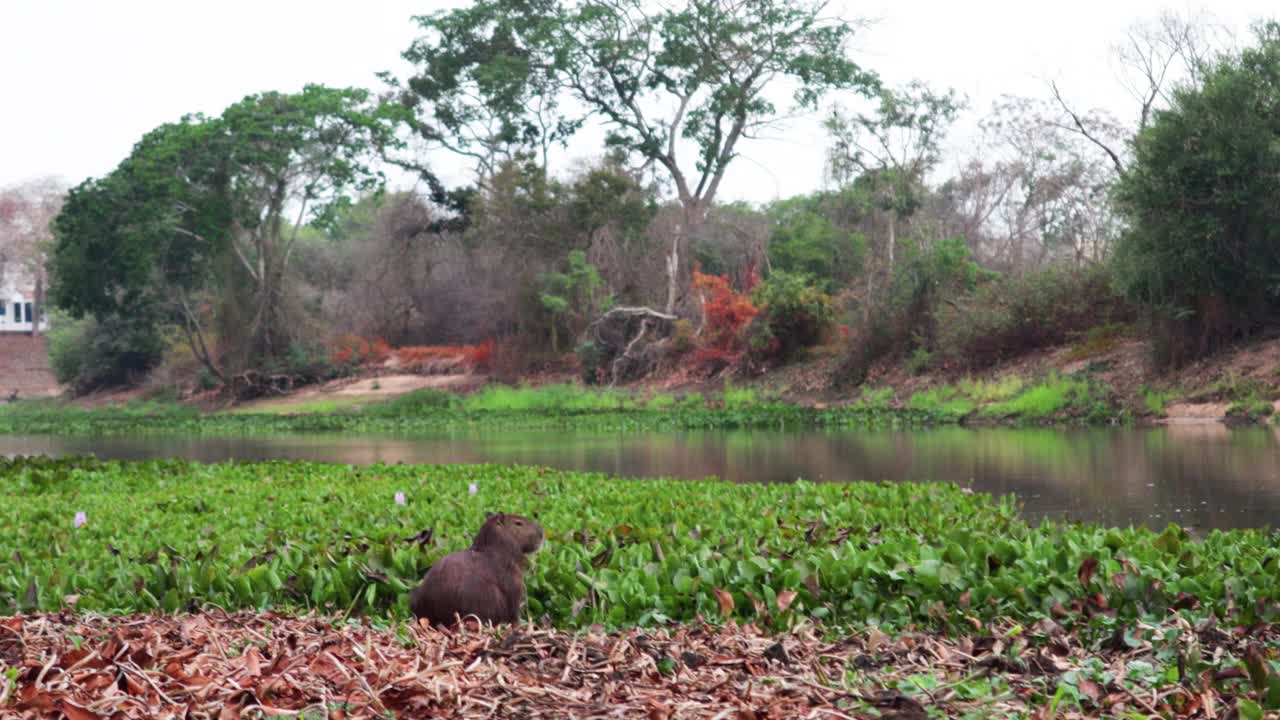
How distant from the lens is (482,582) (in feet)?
15.3

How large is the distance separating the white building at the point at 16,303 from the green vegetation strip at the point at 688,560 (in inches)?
2582

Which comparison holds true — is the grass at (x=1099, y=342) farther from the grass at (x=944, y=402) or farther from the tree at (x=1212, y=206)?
the grass at (x=944, y=402)

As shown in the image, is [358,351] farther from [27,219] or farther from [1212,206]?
[27,219]

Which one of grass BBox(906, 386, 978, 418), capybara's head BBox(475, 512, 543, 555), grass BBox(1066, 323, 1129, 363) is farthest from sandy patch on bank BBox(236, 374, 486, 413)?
capybara's head BBox(475, 512, 543, 555)

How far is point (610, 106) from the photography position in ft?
121

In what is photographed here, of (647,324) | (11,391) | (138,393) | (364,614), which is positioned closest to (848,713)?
(364,614)

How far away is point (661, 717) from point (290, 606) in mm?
2859

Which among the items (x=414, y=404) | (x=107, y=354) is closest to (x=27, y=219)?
(x=107, y=354)

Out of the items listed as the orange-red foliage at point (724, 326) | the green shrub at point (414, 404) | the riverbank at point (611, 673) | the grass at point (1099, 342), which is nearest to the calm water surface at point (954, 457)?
the grass at point (1099, 342)

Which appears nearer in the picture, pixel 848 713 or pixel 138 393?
pixel 848 713

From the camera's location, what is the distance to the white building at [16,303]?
67125 mm

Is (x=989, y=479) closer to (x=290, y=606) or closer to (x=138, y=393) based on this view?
(x=290, y=606)

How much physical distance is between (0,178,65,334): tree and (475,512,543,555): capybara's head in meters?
63.8

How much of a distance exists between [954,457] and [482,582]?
10.7m
